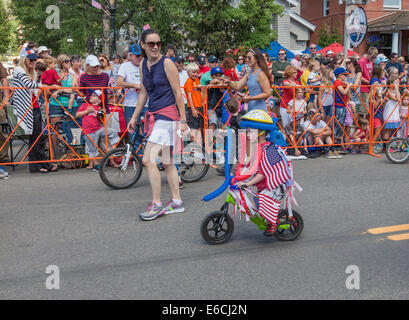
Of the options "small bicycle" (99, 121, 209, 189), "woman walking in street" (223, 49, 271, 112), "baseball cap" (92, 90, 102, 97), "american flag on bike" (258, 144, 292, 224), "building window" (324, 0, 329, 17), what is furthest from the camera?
"building window" (324, 0, 329, 17)

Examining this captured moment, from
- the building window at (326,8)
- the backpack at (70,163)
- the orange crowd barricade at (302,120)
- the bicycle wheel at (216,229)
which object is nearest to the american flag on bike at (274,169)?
the bicycle wheel at (216,229)

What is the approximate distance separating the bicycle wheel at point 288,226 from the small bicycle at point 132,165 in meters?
2.85

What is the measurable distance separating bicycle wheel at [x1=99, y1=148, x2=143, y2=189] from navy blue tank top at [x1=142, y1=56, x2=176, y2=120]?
1535 mm

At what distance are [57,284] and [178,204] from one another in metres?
2.33

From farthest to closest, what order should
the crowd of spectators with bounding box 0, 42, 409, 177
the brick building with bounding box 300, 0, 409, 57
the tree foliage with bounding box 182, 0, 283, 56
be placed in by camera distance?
1. the brick building with bounding box 300, 0, 409, 57
2. the tree foliage with bounding box 182, 0, 283, 56
3. the crowd of spectators with bounding box 0, 42, 409, 177

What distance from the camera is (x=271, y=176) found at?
4668mm

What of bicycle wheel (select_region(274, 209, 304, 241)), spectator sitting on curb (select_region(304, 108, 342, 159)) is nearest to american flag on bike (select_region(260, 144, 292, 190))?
bicycle wheel (select_region(274, 209, 304, 241))

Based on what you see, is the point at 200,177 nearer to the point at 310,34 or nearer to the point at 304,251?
the point at 304,251

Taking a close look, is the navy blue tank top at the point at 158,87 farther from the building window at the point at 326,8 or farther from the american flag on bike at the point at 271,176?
the building window at the point at 326,8

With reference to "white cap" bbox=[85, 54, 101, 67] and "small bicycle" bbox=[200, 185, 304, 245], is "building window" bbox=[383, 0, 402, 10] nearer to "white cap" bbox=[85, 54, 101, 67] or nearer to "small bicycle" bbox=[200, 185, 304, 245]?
"white cap" bbox=[85, 54, 101, 67]

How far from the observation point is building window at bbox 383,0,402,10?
3287cm

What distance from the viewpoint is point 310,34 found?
114 feet

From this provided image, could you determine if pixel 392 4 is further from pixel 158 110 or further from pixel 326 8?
pixel 158 110
